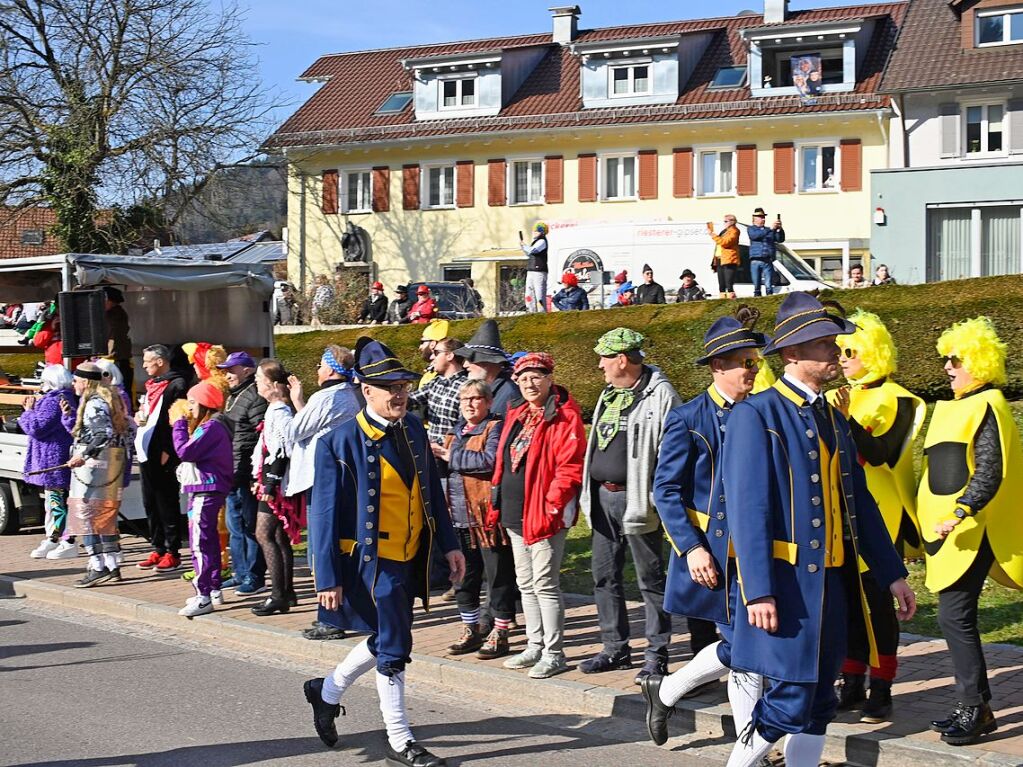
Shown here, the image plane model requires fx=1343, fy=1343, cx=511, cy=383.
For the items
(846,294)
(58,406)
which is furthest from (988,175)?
(58,406)

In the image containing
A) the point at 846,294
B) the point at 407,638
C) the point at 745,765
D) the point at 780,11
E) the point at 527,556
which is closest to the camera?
the point at 745,765

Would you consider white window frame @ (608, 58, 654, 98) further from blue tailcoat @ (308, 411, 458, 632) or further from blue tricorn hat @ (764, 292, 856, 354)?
blue tricorn hat @ (764, 292, 856, 354)

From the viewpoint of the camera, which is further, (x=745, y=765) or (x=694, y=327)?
(x=694, y=327)

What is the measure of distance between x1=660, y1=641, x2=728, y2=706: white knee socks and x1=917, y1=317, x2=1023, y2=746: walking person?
1128 millimetres

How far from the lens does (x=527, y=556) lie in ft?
26.6

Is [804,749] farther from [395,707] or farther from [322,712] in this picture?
[322,712]

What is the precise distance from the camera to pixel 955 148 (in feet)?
112

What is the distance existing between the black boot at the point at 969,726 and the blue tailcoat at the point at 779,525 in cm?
166

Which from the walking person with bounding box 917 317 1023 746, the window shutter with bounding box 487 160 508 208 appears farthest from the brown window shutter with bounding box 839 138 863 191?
the walking person with bounding box 917 317 1023 746

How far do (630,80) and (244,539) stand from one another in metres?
33.9

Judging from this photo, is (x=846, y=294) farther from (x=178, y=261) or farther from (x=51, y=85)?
(x=51, y=85)

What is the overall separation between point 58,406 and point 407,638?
7.55 meters

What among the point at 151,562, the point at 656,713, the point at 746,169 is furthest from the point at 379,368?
the point at 746,169

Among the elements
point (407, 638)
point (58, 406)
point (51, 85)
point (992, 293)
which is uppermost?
point (51, 85)
